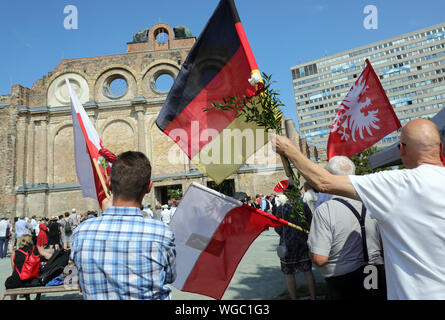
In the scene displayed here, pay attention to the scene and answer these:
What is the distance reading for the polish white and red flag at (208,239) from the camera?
3.02 meters

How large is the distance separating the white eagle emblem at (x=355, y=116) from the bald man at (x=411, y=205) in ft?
8.99

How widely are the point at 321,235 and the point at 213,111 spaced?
1860 millimetres

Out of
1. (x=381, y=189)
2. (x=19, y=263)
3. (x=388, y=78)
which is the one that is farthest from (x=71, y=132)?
(x=388, y=78)

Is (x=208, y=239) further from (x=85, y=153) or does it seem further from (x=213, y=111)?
(x=85, y=153)

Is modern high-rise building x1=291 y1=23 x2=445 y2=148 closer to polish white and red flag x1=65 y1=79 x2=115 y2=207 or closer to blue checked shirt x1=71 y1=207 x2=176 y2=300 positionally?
polish white and red flag x1=65 y1=79 x2=115 y2=207

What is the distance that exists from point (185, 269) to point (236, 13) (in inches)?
106

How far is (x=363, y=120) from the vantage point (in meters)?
→ 4.41

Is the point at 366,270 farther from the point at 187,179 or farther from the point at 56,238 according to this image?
the point at 187,179

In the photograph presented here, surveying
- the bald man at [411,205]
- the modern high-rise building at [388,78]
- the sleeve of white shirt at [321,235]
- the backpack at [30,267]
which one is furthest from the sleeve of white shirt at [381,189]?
the modern high-rise building at [388,78]

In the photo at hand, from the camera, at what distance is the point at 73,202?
22.0 meters

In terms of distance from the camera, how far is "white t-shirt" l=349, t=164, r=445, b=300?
155cm

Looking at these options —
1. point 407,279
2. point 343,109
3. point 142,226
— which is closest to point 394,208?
point 407,279

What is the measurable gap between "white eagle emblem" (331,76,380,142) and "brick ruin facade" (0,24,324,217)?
17703 millimetres

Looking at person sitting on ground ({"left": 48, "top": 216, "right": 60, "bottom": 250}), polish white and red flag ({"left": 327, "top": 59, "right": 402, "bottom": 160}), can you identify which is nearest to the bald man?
polish white and red flag ({"left": 327, "top": 59, "right": 402, "bottom": 160})
